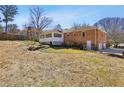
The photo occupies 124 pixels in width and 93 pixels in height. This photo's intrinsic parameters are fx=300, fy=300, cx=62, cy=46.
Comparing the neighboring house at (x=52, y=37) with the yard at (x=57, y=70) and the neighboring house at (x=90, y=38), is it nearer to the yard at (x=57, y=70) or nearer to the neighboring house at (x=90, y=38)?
the neighboring house at (x=90, y=38)

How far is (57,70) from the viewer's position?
5.39m

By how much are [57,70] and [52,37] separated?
218 inches

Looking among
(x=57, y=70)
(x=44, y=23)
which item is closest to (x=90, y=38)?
(x=44, y=23)

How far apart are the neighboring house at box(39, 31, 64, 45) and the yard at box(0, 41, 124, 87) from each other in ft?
11.8

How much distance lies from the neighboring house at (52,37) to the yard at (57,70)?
3.59m

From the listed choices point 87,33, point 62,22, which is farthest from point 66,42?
point 62,22

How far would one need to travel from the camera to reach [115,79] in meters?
5.10

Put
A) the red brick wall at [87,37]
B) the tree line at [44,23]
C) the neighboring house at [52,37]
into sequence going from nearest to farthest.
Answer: the tree line at [44,23]
the red brick wall at [87,37]
the neighboring house at [52,37]

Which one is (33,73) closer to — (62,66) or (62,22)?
(62,66)

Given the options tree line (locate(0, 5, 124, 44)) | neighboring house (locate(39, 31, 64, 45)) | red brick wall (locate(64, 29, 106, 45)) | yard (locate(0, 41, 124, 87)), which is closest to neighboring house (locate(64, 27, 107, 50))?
red brick wall (locate(64, 29, 106, 45))

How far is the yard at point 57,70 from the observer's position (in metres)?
4.93

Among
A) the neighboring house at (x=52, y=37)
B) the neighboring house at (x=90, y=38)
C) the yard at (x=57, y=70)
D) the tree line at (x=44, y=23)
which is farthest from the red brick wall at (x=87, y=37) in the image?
the yard at (x=57, y=70)

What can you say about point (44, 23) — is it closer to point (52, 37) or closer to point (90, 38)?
point (90, 38)

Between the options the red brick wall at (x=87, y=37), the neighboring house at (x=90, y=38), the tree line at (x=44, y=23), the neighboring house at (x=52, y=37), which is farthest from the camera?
the neighboring house at (x=52, y=37)
